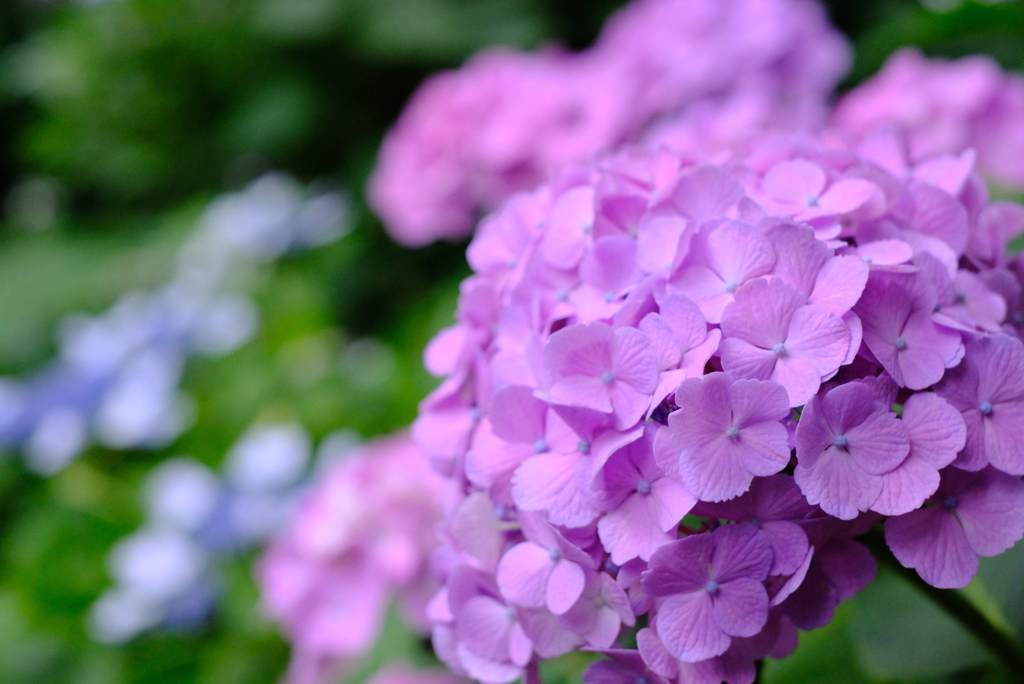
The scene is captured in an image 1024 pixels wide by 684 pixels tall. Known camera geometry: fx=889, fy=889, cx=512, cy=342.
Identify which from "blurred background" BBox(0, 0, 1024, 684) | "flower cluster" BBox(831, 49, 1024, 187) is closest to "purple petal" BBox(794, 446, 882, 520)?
"blurred background" BBox(0, 0, 1024, 684)

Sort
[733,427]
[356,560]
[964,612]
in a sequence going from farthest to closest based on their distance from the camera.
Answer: [356,560] < [964,612] < [733,427]

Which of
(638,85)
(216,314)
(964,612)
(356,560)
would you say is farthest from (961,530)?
(216,314)

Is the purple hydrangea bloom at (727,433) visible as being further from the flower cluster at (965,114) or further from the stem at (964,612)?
the flower cluster at (965,114)

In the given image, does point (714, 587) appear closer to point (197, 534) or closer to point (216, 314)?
point (197, 534)

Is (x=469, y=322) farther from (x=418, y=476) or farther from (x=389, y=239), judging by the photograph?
(x=389, y=239)

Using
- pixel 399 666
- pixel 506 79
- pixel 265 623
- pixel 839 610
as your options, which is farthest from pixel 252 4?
pixel 839 610

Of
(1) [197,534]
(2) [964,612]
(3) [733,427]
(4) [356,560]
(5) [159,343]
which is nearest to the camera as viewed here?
(3) [733,427]

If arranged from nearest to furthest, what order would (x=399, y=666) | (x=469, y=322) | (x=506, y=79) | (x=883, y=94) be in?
(x=469, y=322) → (x=399, y=666) → (x=883, y=94) → (x=506, y=79)
